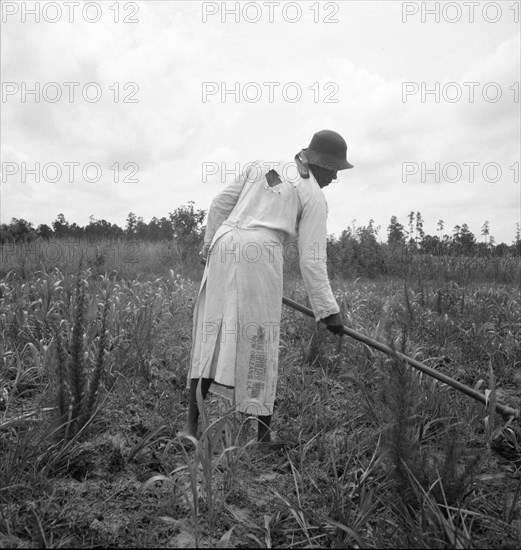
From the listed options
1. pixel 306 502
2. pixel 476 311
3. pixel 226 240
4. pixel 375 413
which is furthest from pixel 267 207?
pixel 476 311

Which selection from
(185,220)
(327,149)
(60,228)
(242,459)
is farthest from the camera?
(60,228)

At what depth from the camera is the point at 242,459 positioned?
2.62 metres

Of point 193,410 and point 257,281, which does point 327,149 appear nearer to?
point 257,281

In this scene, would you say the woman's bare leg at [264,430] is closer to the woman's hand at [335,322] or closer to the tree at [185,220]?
the woman's hand at [335,322]

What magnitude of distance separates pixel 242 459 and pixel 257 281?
0.93 m

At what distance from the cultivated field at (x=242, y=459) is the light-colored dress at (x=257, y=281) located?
32 cm

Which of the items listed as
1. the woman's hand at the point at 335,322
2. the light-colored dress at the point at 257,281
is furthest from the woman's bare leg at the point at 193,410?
the woman's hand at the point at 335,322

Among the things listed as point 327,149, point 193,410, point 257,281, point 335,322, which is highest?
point 327,149

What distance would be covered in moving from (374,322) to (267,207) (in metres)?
3.12

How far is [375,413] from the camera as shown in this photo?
2877mm

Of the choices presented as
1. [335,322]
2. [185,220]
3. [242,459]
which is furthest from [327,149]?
[185,220]

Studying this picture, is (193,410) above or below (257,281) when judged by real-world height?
below

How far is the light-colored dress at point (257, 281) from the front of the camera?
9.25 feet

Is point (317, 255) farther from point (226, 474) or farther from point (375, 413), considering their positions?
point (226, 474)
